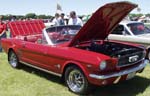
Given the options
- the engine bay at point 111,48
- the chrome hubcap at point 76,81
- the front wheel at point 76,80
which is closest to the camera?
the front wheel at point 76,80

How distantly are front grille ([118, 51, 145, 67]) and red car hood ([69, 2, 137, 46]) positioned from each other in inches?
39.1

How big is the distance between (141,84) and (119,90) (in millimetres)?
689

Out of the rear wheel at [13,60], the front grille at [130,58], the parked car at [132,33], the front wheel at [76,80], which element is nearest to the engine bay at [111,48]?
the front grille at [130,58]

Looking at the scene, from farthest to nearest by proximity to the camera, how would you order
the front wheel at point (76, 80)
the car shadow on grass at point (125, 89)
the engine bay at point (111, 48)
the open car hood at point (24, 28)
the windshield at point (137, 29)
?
1. the windshield at point (137, 29)
2. the open car hood at point (24, 28)
3. the engine bay at point (111, 48)
4. the car shadow on grass at point (125, 89)
5. the front wheel at point (76, 80)

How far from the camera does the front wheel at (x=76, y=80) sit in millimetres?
5804

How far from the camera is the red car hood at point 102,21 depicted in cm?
598

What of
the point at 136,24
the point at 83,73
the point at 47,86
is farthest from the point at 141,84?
the point at 136,24

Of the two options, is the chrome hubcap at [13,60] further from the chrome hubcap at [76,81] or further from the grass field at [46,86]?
the chrome hubcap at [76,81]

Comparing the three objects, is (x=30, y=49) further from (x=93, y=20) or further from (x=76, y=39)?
(x=93, y=20)

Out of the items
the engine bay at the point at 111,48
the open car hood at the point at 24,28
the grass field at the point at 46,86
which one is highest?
the open car hood at the point at 24,28

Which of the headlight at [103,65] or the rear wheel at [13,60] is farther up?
the headlight at [103,65]

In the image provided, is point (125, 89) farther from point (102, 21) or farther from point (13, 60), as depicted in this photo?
point (13, 60)

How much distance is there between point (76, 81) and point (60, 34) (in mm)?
1425

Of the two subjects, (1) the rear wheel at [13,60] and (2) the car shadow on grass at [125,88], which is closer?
(2) the car shadow on grass at [125,88]
